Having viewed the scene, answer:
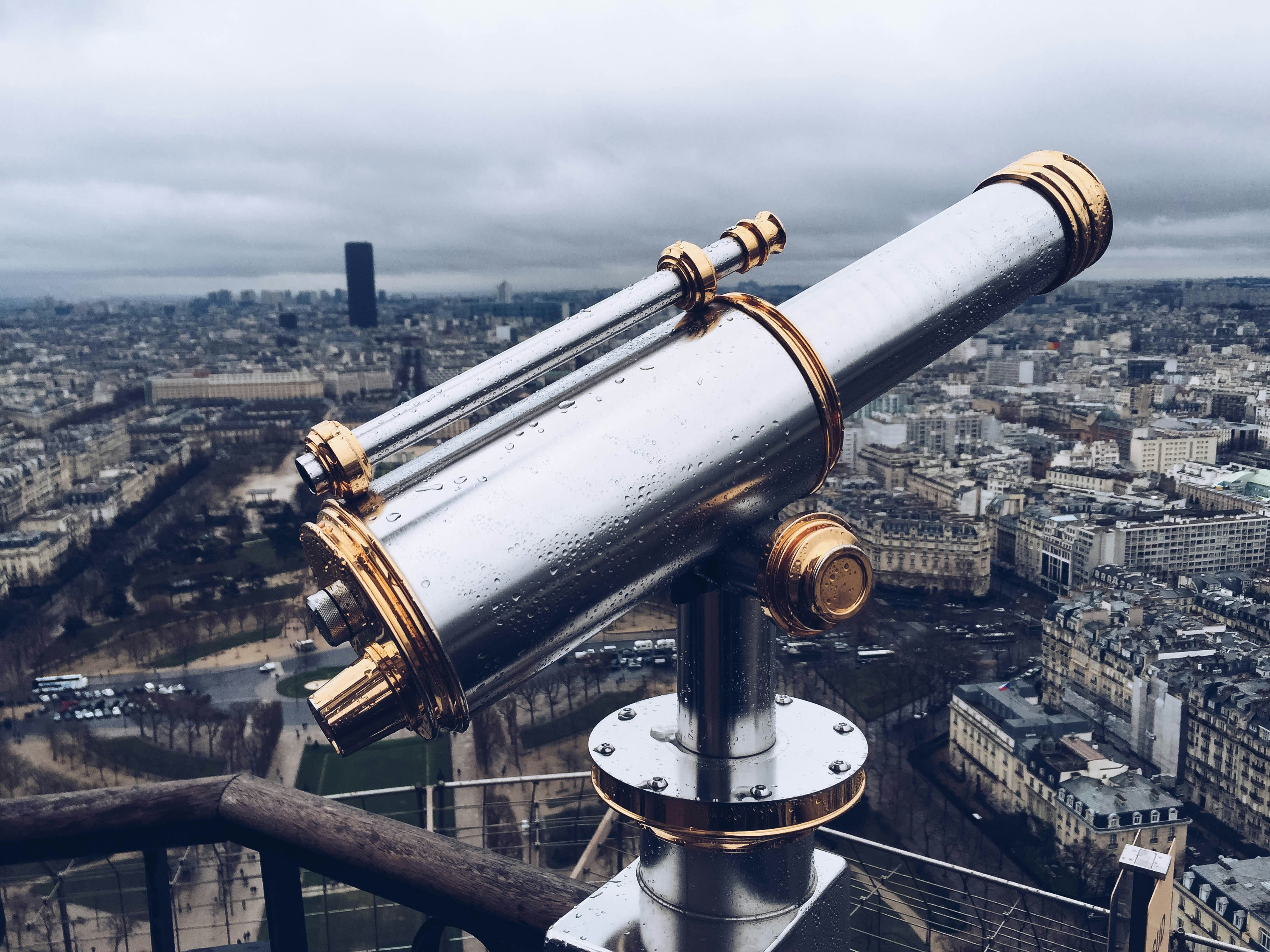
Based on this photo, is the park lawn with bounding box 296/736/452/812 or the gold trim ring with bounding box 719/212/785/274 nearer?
the gold trim ring with bounding box 719/212/785/274

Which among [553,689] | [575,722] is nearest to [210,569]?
[553,689]

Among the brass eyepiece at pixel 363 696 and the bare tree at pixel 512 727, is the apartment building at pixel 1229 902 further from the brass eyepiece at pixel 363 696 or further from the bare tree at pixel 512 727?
the brass eyepiece at pixel 363 696

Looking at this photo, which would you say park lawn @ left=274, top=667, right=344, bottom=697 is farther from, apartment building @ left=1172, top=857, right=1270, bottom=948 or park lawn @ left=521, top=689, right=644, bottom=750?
apartment building @ left=1172, top=857, right=1270, bottom=948

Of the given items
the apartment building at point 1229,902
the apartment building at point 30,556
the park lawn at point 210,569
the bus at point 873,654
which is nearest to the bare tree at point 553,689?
the bus at point 873,654

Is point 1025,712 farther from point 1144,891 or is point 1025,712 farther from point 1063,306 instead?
point 1063,306

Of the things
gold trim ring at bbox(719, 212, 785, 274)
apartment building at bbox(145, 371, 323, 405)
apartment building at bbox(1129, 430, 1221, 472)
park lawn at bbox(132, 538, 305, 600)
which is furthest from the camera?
apartment building at bbox(145, 371, 323, 405)

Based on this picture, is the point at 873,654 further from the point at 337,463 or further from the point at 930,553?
the point at 337,463

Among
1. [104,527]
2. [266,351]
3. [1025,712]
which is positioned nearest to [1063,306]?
[1025,712]

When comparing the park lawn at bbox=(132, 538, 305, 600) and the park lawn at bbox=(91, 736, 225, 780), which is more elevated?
the park lawn at bbox=(132, 538, 305, 600)

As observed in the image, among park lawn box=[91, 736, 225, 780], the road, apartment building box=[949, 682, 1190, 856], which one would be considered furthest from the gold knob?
the road
